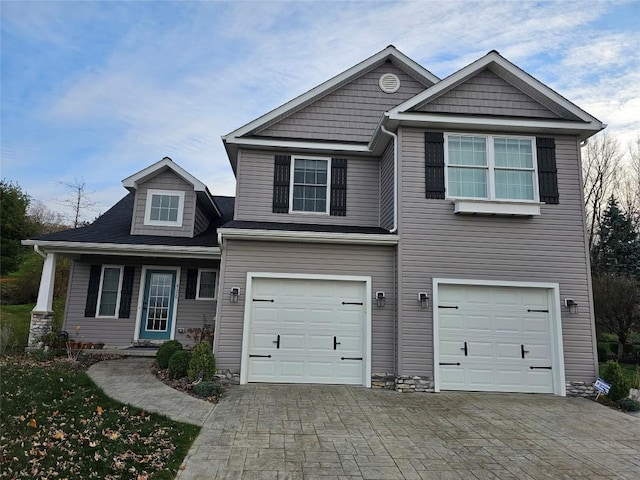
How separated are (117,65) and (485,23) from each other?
35.4 ft

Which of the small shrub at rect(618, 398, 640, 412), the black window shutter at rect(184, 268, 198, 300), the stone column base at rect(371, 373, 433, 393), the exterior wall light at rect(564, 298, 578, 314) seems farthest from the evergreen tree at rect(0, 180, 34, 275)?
the small shrub at rect(618, 398, 640, 412)

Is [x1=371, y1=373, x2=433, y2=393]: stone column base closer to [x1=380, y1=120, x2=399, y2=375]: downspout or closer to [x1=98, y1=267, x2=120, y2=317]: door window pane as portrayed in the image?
[x1=380, y1=120, x2=399, y2=375]: downspout

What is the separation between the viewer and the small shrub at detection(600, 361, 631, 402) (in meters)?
7.00

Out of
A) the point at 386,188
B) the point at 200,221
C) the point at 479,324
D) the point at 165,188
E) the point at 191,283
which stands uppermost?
the point at 165,188

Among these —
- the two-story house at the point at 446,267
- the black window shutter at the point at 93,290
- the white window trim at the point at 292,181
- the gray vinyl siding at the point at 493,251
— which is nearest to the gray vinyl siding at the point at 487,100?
the two-story house at the point at 446,267

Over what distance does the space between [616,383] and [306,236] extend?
6.63 m

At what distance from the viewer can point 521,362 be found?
7.78 m

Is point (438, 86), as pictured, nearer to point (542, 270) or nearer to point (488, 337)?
point (542, 270)

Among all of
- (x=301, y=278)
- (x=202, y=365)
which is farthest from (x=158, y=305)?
(x=301, y=278)

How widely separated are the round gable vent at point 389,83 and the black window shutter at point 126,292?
29.6ft

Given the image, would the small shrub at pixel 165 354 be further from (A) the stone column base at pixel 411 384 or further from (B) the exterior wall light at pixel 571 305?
(B) the exterior wall light at pixel 571 305

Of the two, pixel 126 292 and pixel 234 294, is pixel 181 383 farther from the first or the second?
pixel 126 292

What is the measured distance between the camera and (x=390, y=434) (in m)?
5.09

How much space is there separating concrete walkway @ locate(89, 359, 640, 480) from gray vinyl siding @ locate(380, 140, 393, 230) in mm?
3870
